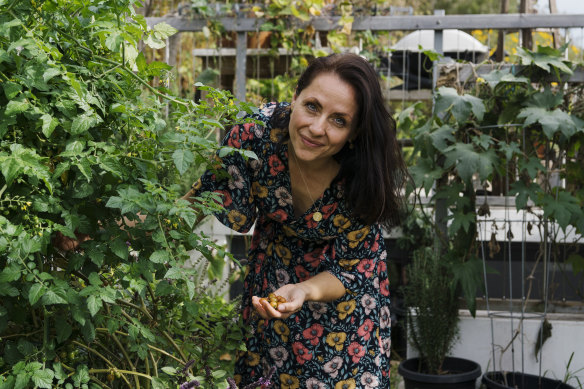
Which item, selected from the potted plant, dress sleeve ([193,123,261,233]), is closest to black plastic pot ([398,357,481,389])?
the potted plant

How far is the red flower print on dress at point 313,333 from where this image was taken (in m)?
2.24

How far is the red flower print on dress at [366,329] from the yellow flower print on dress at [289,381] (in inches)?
10.0

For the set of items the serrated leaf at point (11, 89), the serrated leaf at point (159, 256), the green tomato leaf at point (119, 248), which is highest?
the serrated leaf at point (11, 89)

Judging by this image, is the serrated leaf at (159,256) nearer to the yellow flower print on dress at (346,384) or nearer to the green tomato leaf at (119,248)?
the green tomato leaf at (119,248)

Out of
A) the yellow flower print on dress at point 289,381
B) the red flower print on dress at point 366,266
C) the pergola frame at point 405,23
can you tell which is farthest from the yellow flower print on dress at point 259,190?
the pergola frame at point 405,23

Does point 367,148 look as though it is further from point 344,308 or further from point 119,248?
point 119,248

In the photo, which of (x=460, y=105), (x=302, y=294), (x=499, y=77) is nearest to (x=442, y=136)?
(x=460, y=105)

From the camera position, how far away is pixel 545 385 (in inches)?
137

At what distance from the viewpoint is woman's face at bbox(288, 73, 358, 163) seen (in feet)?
6.35

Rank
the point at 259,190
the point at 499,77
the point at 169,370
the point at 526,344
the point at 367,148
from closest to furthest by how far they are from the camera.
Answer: the point at 169,370 → the point at 367,148 → the point at 259,190 → the point at 499,77 → the point at 526,344

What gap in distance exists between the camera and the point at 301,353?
Answer: 7.34ft

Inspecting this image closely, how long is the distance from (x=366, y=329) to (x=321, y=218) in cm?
40

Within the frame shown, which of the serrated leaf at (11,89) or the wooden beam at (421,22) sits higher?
the wooden beam at (421,22)

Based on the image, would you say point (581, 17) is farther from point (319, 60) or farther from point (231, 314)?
point (231, 314)
